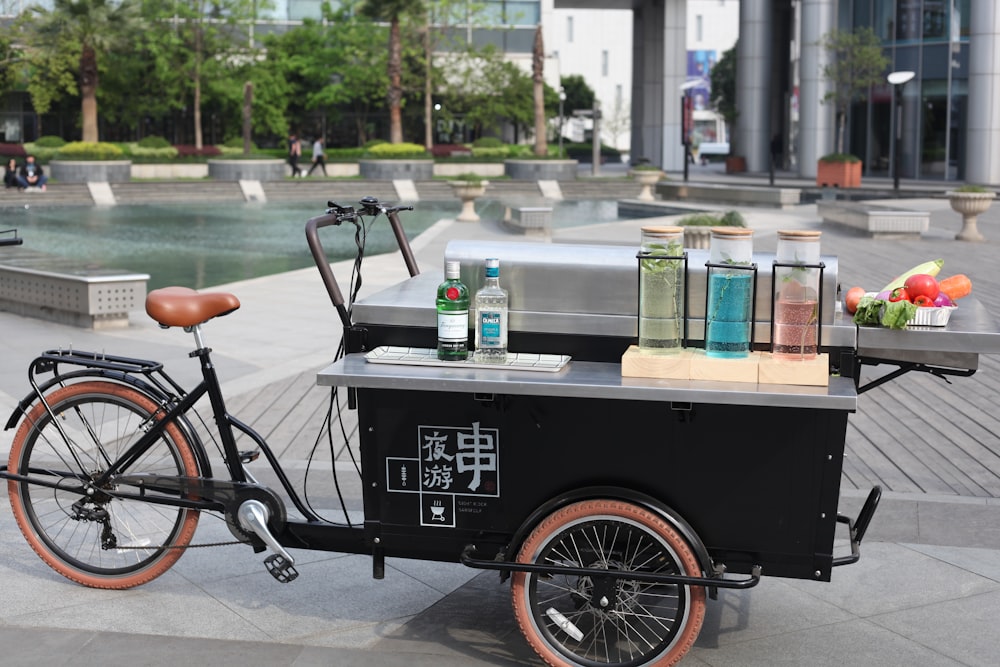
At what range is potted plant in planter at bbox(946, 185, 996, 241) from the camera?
69.1 feet

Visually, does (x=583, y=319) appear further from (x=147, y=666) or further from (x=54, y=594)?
(x=54, y=594)

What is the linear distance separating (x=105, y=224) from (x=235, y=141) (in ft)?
86.6

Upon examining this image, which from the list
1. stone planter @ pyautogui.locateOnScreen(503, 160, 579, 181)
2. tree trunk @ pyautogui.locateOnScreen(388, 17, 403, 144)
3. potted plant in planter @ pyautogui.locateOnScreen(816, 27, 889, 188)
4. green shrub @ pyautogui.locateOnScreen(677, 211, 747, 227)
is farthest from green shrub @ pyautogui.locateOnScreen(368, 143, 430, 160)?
green shrub @ pyautogui.locateOnScreen(677, 211, 747, 227)

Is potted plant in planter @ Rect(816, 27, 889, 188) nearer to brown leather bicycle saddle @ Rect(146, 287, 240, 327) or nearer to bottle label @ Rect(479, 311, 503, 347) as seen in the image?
brown leather bicycle saddle @ Rect(146, 287, 240, 327)

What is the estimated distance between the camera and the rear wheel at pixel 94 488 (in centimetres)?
473

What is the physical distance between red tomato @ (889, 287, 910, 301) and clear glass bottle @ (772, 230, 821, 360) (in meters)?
0.29

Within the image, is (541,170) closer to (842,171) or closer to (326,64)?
(842,171)

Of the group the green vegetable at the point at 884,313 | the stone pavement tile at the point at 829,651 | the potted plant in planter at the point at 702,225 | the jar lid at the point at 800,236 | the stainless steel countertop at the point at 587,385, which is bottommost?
the stone pavement tile at the point at 829,651

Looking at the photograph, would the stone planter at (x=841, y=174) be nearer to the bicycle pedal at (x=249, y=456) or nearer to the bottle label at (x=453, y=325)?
the bicycle pedal at (x=249, y=456)

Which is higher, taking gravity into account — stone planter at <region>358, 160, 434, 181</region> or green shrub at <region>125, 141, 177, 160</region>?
green shrub at <region>125, 141, 177, 160</region>

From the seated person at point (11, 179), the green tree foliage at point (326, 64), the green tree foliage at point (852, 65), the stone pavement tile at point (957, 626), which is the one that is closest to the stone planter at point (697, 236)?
the stone pavement tile at point (957, 626)

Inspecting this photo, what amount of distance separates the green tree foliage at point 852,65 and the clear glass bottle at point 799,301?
39.0 m

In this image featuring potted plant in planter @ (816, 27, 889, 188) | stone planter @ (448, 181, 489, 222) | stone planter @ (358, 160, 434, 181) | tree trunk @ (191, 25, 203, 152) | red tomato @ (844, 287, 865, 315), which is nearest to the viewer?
red tomato @ (844, 287, 865, 315)

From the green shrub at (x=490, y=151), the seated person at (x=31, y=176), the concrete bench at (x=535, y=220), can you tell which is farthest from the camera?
the green shrub at (x=490, y=151)
